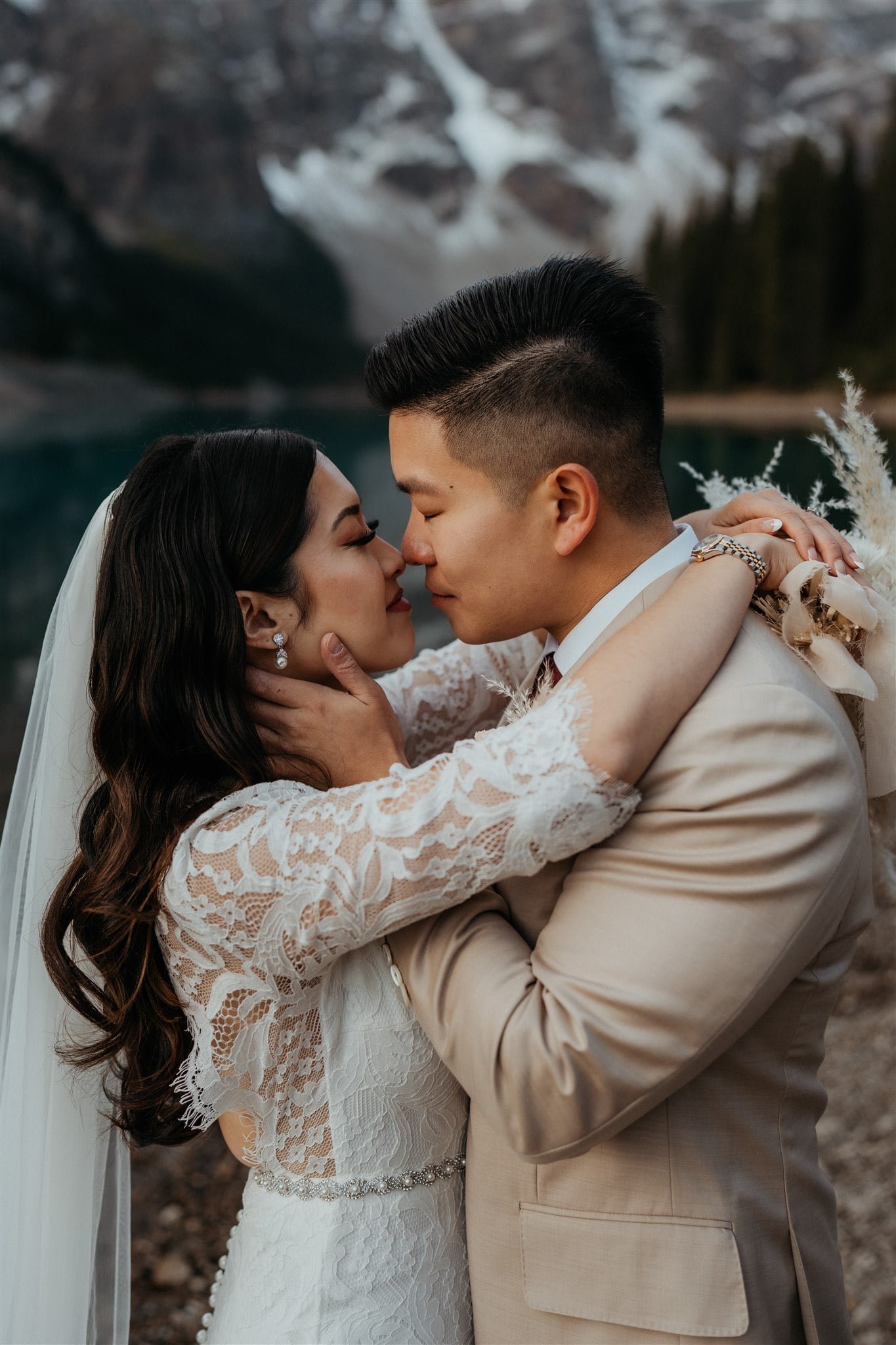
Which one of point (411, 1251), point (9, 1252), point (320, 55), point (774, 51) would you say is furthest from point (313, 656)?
point (774, 51)

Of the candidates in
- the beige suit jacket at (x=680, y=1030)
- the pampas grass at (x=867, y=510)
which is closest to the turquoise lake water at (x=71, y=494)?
the pampas grass at (x=867, y=510)

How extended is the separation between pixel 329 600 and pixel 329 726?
26 centimetres

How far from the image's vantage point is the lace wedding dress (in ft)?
4.51

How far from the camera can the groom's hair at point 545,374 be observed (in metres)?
1.75

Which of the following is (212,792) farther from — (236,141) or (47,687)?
(236,141)

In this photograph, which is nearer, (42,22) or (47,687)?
(47,687)

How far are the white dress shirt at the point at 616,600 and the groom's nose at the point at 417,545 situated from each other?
295 mm

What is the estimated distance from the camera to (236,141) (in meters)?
38.9

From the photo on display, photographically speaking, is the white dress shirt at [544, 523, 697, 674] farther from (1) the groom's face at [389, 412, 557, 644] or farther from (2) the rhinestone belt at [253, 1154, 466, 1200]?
(2) the rhinestone belt at [253, 1154, 466, 1200]

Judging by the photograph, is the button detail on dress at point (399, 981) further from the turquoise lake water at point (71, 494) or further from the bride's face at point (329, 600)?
the turquoise lake water at point (71, 494)

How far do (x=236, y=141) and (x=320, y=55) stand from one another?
5797mm

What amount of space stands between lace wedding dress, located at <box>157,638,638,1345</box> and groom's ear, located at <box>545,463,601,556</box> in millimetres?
425

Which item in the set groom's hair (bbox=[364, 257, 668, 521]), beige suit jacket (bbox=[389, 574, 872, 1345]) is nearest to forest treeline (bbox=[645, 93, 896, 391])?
groom's hair (bbox=[364, 257, 668, 521])

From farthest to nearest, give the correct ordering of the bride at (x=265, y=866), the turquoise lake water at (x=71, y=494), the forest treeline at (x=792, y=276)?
Result: the forest treeline at (x=792, y=276) < the turquoise lake water at (x=71, y=494) < the bride at (x=265, y=866)
